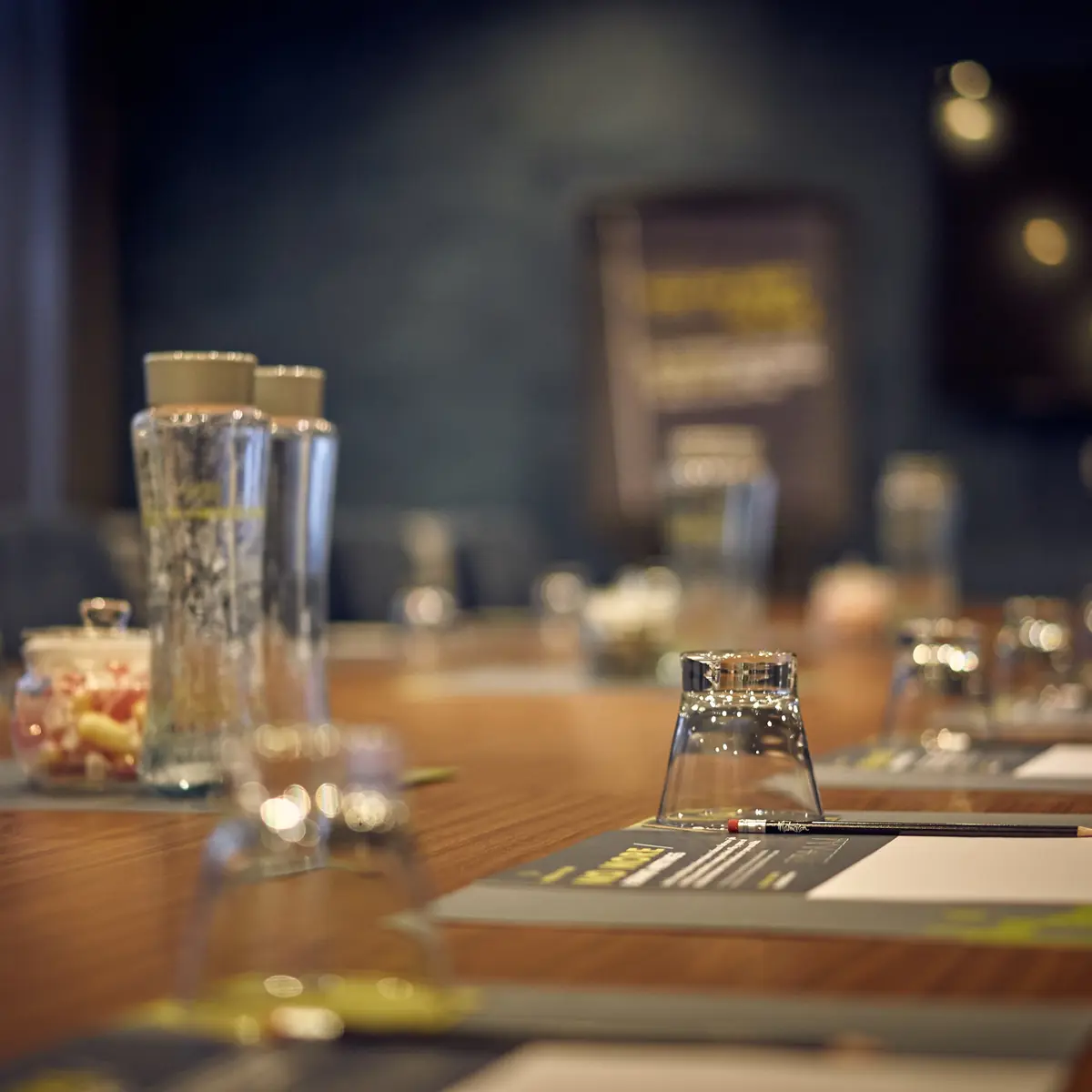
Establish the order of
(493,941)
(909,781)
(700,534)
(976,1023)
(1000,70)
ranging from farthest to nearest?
(1000,70), (700,534), (909,781), (493,941), (976,1023)

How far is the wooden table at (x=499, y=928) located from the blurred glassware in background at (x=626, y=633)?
30.5 inches

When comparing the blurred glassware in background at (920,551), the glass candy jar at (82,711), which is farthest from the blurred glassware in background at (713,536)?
the glass candy jar at (82,711)

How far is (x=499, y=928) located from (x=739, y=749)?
1.12ft

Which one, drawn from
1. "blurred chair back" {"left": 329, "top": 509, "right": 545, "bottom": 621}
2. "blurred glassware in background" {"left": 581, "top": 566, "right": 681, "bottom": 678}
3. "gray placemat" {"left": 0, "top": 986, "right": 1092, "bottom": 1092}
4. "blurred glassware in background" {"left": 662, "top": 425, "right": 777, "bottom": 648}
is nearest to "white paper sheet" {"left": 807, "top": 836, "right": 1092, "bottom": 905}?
"gray placemat" {"left": 0, "top": 986, "right": 1092, "bottom": 1092}

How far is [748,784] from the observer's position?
1.04m

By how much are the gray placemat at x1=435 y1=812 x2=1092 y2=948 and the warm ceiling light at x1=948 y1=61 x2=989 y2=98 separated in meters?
5.51

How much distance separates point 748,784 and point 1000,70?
5.38 meters

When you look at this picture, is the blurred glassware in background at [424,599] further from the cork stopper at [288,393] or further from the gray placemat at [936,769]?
the cork stopper at [288,393]

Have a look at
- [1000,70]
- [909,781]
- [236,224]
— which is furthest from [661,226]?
[909,781]

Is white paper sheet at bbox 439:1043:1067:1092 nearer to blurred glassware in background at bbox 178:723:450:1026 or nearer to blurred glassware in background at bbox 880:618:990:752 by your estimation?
blurred glassware in background at bbox 178:723:450:1026

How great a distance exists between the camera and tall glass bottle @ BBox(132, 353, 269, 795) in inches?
44.9

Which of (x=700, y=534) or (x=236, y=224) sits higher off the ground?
(x=236, y=224)

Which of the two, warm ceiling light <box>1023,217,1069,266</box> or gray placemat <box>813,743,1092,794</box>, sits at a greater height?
warm ceiling light <box>1023,217,1069,266</box>

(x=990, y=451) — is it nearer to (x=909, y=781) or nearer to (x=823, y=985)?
(x=909, y=781)
